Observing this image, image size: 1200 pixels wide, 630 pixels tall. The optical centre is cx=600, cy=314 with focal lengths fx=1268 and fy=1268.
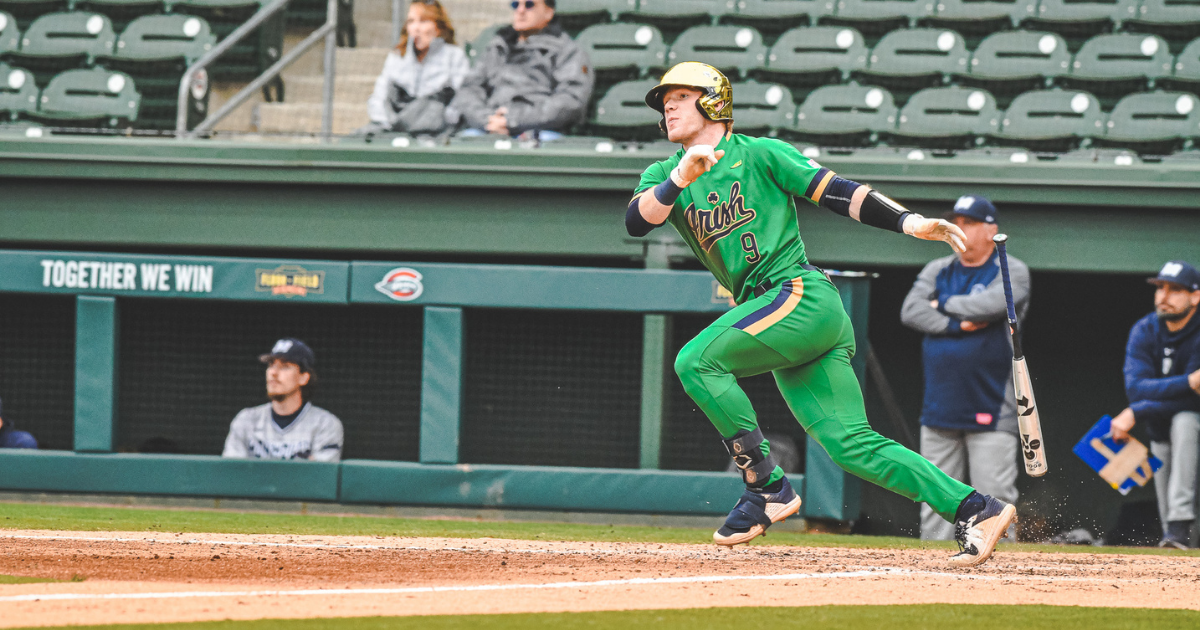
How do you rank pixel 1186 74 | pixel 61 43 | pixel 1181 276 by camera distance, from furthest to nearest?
pixel 61 43
pixel 1186 74
pixel 1181 276

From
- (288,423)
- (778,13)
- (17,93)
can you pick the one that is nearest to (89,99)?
(17,93)

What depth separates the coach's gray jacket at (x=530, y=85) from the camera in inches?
289

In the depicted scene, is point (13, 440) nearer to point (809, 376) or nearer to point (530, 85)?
point (530, 85)

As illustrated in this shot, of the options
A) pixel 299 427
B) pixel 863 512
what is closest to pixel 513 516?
pixel 299 427

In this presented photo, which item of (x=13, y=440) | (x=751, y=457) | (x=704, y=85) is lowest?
(x=13, y=440)

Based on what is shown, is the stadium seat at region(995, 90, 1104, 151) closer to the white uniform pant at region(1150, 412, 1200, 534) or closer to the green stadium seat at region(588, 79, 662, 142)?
the green stadium seat at region(588, 79, 662, 142)

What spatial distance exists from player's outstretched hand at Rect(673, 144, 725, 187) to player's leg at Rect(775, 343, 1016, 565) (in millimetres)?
736

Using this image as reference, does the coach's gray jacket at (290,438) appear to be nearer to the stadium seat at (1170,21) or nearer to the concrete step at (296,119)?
the concrete step at (296,119)

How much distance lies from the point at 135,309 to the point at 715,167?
4.67m

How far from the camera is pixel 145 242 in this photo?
23.1 feet

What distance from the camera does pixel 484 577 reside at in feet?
12.0

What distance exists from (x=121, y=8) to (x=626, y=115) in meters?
3.97

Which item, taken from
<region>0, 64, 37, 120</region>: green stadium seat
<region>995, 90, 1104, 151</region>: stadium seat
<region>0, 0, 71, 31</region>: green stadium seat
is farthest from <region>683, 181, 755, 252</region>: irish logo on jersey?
<region>0, 0, 71, 31</region>: green stadium seat

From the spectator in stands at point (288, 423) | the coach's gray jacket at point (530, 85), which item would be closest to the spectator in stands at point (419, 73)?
the coach's gray jacket at point (530, 85)
